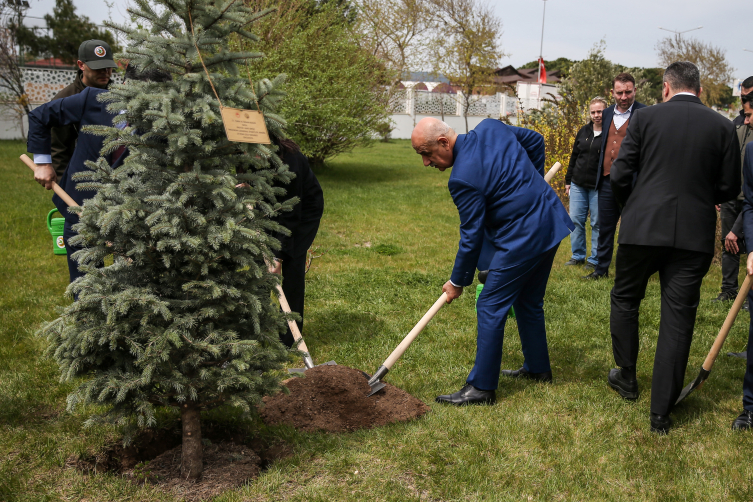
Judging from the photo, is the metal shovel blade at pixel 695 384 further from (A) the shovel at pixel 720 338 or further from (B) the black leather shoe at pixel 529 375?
(B) the black leather shoe at pixel 529 375

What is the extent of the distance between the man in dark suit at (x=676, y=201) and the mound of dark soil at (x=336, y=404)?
5.39 ft

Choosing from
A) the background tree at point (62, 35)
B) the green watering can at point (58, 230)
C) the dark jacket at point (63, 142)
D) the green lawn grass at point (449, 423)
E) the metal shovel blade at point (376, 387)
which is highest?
the background tree at point (62, 35)

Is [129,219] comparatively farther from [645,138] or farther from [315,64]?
[315,64]

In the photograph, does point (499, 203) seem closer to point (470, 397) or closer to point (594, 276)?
point (470, 397)

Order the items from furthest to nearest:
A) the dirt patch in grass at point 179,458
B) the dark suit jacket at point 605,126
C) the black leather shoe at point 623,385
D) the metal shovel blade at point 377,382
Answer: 1. the dark suit jacket at point 605,126
2. the black leather shoe at point 623,385
3. the metal shovel blade at point 377,382
4. the dirt patch in grass at point 179,458

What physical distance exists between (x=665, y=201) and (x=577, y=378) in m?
1.59

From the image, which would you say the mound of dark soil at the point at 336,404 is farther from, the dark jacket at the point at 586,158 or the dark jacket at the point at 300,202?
the dark jacket at the point at 586,158

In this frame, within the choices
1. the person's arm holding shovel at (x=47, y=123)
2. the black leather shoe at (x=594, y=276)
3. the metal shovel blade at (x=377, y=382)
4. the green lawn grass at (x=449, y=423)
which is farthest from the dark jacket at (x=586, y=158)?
the person's arm holding shovel at (x=47, y=123)

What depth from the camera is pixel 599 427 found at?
12.2 feet

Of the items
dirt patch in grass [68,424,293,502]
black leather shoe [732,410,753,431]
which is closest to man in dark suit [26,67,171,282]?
dirt patch in grass [68,424,293,502]

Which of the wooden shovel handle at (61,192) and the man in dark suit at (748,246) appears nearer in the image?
the man in dark suit at (748,246)

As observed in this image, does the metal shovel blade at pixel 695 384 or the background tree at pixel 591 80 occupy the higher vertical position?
the background tree at pixel 591 80

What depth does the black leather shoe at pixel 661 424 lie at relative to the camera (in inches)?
144

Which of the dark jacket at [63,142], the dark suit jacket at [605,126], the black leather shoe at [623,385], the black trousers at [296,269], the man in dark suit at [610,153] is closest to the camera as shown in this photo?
the black leather shoe at [623,385]
